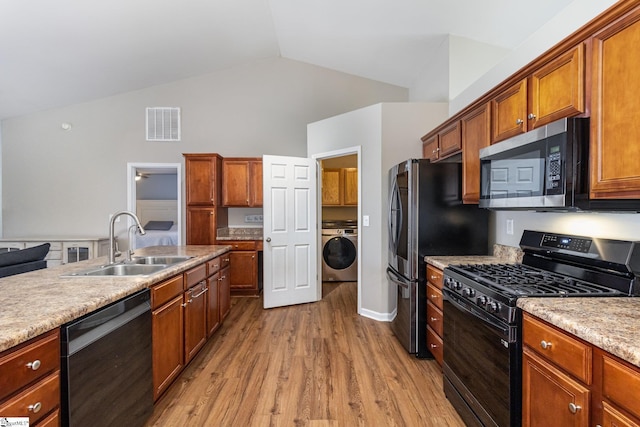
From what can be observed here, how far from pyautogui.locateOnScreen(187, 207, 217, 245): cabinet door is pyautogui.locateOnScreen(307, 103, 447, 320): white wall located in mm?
2302

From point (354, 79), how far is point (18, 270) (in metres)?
4.97

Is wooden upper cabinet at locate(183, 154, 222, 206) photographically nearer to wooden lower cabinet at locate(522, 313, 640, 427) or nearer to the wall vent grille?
the wall vent grille

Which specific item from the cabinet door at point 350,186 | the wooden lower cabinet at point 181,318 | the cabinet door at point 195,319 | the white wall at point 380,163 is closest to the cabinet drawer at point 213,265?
the wooden lower cabinet at point 181,318

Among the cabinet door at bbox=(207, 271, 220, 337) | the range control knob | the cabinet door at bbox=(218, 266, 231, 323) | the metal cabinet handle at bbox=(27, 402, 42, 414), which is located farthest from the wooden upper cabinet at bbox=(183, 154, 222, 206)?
the range control knob

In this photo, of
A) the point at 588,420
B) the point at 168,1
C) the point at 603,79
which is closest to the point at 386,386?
the point at 588,420

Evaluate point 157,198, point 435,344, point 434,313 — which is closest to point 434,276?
point 434,313

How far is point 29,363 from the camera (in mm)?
1041

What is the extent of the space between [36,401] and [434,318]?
7.53ft

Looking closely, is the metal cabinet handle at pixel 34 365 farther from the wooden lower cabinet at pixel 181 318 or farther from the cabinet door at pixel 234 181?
the cabinet door at pixel 234 181

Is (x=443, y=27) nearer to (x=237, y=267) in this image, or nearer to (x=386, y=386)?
(x=386, y=386)

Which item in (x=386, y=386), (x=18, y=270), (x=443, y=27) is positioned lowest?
(x=386, y=386)

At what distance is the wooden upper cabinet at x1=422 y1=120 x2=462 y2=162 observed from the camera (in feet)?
8.63

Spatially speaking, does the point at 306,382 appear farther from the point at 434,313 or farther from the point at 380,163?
the point at 380,163

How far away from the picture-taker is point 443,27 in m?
3.34
